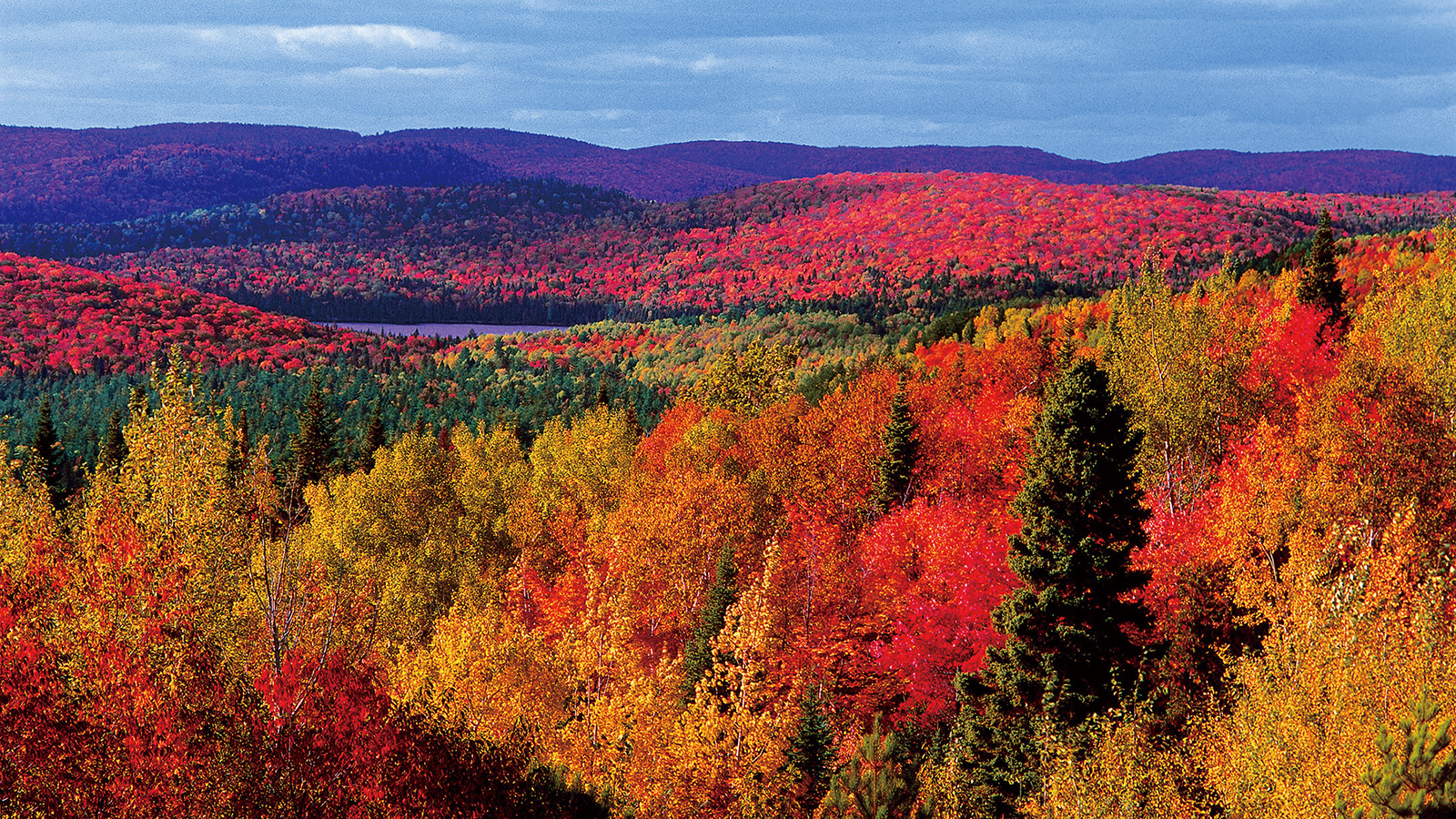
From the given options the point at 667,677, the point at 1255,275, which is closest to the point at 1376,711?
the point at 667,677

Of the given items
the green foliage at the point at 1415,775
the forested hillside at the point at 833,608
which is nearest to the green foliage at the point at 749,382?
the forested hillside at the point at 833,608

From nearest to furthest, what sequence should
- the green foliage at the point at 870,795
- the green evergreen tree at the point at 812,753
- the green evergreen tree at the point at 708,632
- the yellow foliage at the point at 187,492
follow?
the green foliage at the point at 870,795, the yellow foliage at the point at 187,492, the green evergreen tree at the point at 812,753, the green evergreen tree at the point at 708,632

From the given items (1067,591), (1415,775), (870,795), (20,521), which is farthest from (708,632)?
(1415,775)

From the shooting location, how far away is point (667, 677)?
3756 cm

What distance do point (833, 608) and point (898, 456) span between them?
11635 mm

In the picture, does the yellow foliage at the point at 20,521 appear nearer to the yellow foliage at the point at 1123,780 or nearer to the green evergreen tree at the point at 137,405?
the green evergreen tree at the point at 137,405

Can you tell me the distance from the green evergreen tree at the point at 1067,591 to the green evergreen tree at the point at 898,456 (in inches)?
870

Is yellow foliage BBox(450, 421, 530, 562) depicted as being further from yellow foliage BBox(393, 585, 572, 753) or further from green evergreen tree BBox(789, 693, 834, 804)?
green evergreen tree BBox(789, 693, 834, 804)

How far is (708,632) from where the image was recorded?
47250 mm

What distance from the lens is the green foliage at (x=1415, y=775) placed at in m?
18.6

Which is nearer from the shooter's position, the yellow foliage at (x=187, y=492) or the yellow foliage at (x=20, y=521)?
the yellow foliage at (x=187, y=492)

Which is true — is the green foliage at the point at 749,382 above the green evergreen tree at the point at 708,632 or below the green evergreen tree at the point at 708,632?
above

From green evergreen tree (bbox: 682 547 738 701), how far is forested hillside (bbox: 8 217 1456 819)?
21cm

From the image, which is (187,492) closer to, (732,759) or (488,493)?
(732,759)
